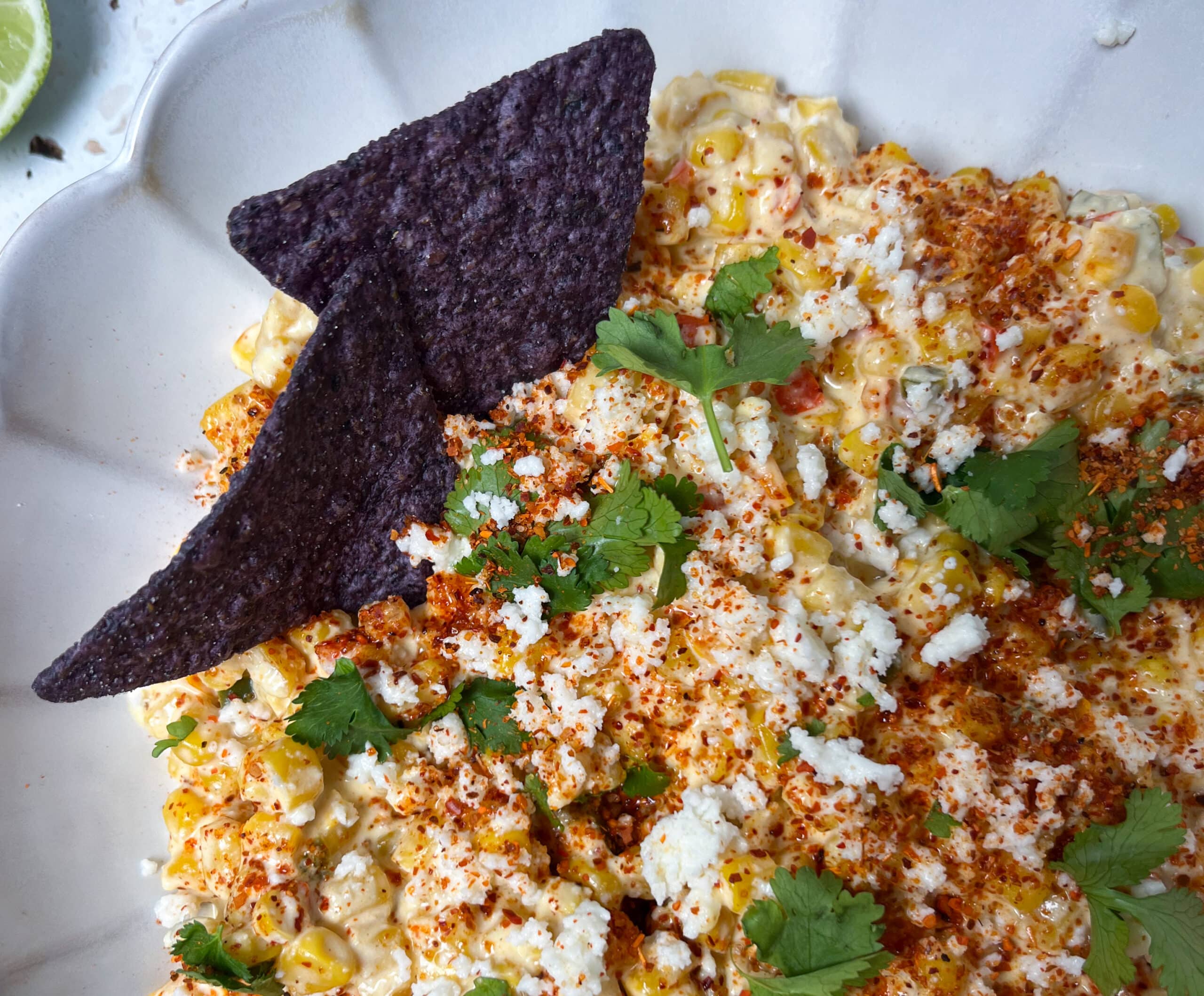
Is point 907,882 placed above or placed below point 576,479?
below

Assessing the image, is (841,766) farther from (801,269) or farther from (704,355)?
(801,269)

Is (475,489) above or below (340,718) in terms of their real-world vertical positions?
above

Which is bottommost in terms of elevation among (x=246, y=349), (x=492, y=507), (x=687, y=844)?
(x=687, y=844)

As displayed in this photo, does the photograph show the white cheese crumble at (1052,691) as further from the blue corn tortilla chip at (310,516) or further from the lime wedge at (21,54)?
the lime wedge at (21,54)

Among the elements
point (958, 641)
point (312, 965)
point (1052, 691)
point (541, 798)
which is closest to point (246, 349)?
point (541, 798)

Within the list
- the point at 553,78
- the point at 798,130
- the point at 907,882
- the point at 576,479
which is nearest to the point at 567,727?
the point at 576,479

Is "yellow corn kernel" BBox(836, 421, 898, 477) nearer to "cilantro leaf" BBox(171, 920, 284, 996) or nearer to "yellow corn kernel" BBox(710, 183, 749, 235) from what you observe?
"yellow corn kernel" BBox(710, 183, 749, 235)

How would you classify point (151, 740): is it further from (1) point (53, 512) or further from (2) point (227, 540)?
(2) point (227, 540)
